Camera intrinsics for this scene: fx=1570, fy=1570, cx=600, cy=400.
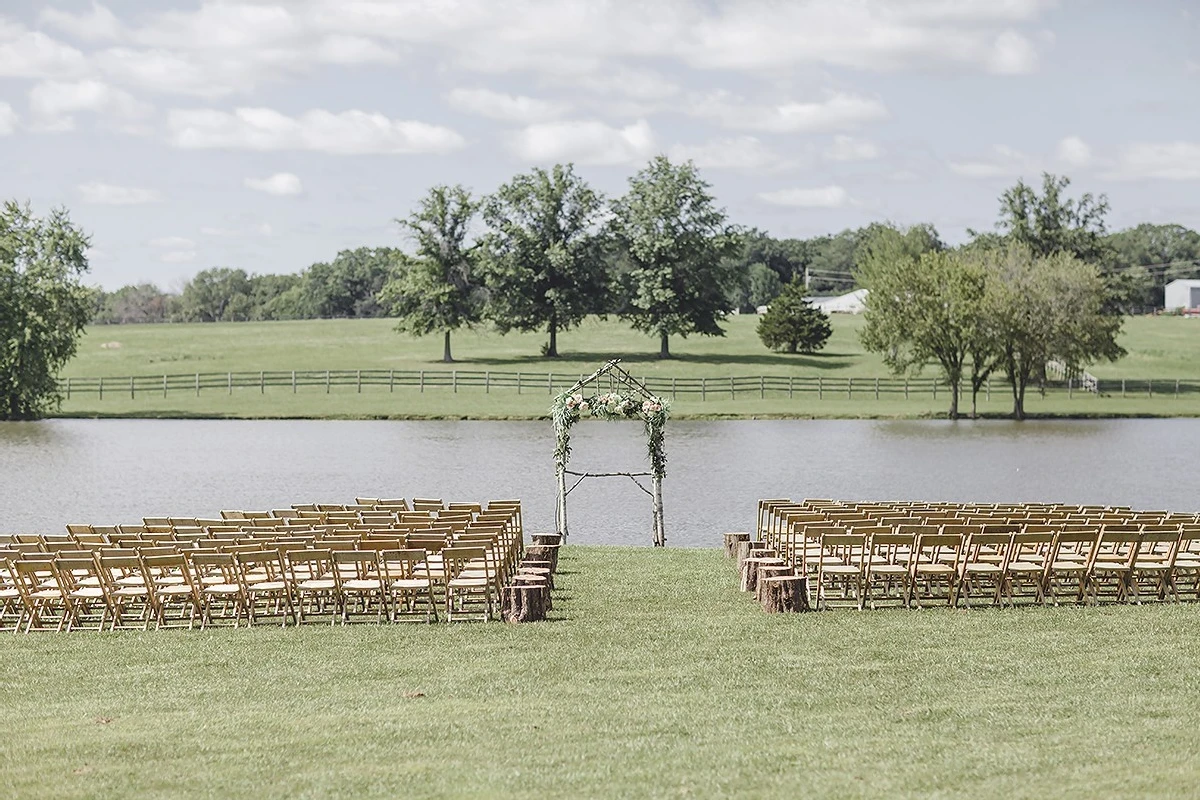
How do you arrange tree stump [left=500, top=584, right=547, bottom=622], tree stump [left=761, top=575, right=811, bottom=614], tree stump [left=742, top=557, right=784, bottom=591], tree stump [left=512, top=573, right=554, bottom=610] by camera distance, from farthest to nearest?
1. tree stump [left=742, top=557, right=784, bottom=591]
2. tree stump [left=761, top=575, right=811, bottom=614]
3. tree stump [left=512, top=573, right=554, bottom=610]
4. tree stump [left=500, top=584, right=547, bottom=622]

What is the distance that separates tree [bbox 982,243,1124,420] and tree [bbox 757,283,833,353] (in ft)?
77.8

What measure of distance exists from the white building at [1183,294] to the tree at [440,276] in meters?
94.2

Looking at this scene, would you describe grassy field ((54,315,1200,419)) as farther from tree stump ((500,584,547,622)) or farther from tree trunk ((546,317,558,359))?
tree stump ((500,584,547,622))

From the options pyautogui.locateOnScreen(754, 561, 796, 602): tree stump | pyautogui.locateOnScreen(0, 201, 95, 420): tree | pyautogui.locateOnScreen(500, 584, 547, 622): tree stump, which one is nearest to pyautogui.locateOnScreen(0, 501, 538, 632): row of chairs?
pyautogui.locateOnScreen(500, 584, 547, 622): tree stump

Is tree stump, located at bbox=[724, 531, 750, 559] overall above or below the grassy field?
below

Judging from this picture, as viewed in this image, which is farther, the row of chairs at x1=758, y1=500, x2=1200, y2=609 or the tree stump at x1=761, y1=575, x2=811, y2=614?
the row of chairs at x1=758, y1=500, x2=1200, y2=609

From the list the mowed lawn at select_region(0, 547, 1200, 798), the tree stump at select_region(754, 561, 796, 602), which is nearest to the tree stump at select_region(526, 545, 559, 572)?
the mowed lawn at select_region(0, 547, 1200, 798)

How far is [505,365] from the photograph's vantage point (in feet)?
276

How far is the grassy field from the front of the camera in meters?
66.6

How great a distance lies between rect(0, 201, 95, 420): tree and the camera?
6009 cm

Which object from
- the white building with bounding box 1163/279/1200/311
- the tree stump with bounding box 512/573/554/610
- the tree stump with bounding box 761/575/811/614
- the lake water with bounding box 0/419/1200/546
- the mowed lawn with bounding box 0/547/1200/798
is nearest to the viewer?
the mowed lawn with bounding box 0/547/1200/798

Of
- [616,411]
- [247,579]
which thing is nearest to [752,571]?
[247,579]

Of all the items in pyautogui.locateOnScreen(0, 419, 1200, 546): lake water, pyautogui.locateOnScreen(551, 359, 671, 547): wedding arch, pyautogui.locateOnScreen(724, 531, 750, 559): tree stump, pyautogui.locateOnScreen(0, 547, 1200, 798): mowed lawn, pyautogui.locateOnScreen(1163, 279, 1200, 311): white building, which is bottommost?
pyautogui.locateOnScreen(0, 419, 1200, 546): lake water

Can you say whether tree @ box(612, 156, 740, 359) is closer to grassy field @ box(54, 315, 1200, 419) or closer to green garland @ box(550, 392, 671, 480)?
grassy field @ box(54, 315, 1200, 419)
